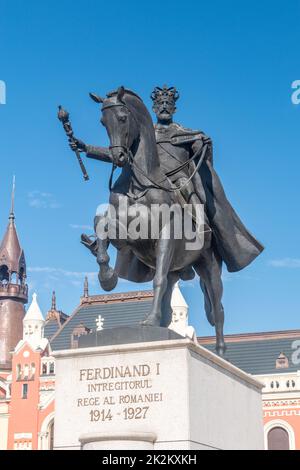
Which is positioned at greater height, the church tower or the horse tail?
the church tower

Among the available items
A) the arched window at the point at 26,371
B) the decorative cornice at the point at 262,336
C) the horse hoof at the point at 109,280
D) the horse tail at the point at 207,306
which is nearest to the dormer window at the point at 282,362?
the decorative cornice at the point at 262,336

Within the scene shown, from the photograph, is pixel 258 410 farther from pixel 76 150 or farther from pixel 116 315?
pixel 116 315

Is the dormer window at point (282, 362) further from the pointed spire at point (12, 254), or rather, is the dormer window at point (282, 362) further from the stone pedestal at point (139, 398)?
the stone pedestal at point (139, 398)

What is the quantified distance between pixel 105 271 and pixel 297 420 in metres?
33.4

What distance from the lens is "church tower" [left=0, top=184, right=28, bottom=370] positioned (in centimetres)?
5254

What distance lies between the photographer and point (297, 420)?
3822 centimetres

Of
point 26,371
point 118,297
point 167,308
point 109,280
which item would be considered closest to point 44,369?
point 26,371

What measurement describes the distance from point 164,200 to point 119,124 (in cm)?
75

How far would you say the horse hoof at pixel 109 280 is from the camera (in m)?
6.84

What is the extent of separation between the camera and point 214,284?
25.1 ft

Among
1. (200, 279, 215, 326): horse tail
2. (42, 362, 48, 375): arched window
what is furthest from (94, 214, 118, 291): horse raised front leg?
(42, 362, 48, 375): arched window

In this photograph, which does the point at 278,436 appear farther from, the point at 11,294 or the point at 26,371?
the point at 11,294

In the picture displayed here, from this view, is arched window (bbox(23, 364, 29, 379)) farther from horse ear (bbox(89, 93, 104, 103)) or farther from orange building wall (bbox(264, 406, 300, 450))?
horse ear (bbox(89, 93, 104, 103))

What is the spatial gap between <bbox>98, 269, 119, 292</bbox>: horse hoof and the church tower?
45718 mm
